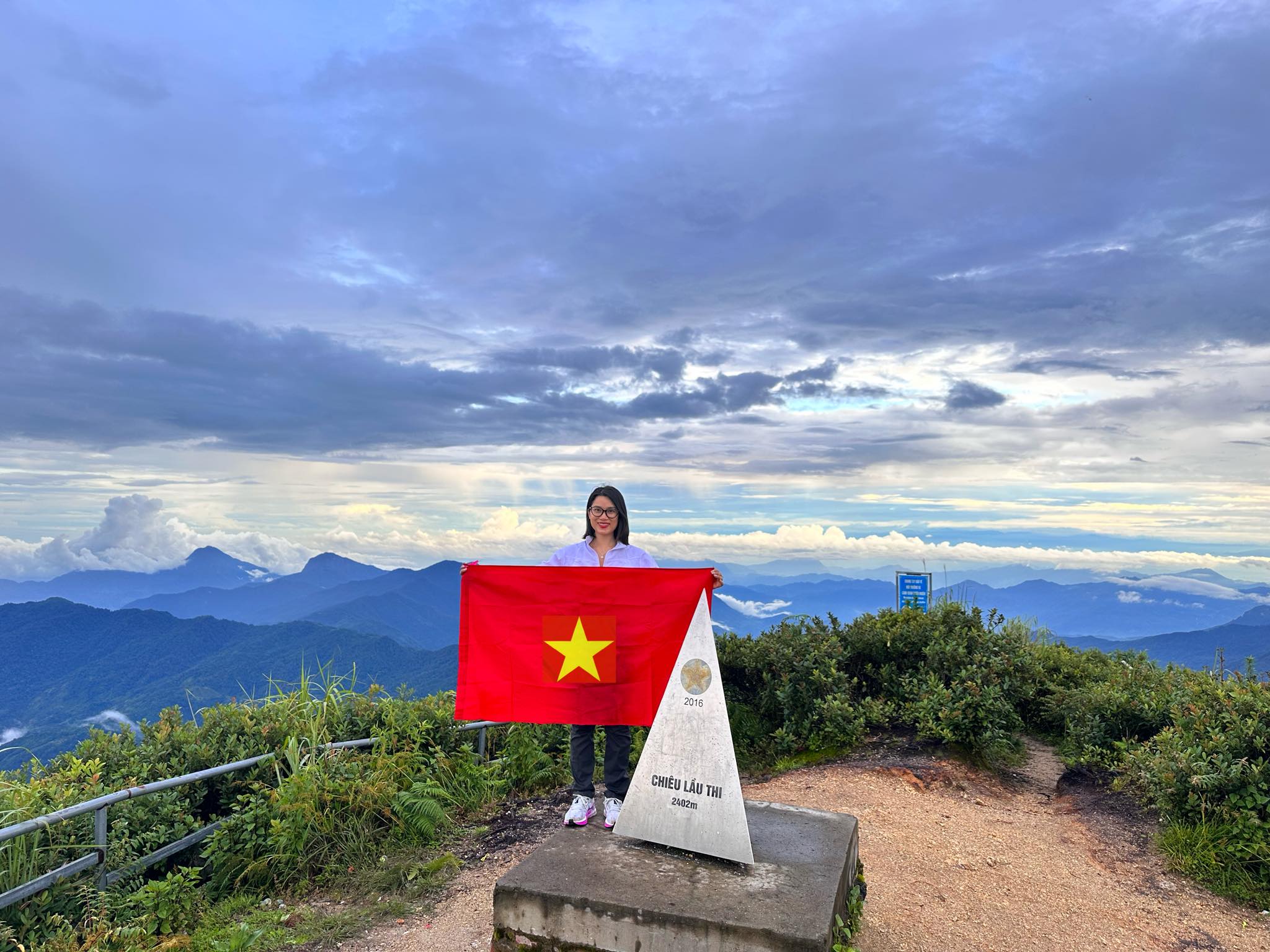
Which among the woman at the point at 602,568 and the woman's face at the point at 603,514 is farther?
the woman's face at the point at 603,514

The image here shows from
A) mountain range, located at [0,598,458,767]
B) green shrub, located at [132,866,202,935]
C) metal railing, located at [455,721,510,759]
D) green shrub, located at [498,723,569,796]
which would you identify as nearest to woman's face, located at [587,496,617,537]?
green shrub, located at [498,723,569,796]

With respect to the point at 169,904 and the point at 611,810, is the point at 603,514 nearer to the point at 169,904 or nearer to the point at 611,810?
the point at 611,810

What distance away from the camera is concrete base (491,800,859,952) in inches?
151

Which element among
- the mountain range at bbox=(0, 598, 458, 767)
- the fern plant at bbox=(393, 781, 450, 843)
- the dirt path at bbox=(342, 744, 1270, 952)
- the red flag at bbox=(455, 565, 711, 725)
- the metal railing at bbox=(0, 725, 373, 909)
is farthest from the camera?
the mountain range at bbox=(0, 598, 458, 767)

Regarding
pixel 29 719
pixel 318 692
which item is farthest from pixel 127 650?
pixel 318 692

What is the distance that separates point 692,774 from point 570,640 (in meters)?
1.59

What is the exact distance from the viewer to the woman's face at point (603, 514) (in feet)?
19.3

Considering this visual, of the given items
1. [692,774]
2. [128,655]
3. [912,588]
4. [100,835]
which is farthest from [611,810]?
[128,655]

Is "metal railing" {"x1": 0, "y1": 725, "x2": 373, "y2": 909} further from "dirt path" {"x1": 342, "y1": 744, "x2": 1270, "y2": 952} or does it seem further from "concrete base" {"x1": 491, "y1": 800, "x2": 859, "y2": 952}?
"concrete base" {"x1": 491, "y1": 800, "x2": 859, "y2": 952}

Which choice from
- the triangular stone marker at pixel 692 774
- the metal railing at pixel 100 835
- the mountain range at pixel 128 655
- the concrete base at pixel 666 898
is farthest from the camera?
the mountain range at pixel 128 655

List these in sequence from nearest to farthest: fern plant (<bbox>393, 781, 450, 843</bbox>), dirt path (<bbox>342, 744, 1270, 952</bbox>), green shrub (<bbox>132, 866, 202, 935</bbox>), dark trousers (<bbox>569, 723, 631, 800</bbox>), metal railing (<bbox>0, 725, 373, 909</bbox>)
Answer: metal railing (<bbox>0, 725, 373, 909</bbox>) < dirt path (<bbox>342, 744, 1270, 952</bbox>) < green shrub (<bbox>132, 866, 202, 935</bbox>) < dark trousers (<bbox>569, 723, 631, 800</bbox>) < fern plant (<bbox>393, 781, 450, 843</bbox>)

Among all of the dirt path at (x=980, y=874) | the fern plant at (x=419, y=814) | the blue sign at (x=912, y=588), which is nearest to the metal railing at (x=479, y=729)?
the dirt path at (x=980, y=874)

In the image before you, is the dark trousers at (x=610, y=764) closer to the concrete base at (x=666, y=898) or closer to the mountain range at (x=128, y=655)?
the concrete base at (x=666, y=898)

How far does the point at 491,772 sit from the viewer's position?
25.1 ft
